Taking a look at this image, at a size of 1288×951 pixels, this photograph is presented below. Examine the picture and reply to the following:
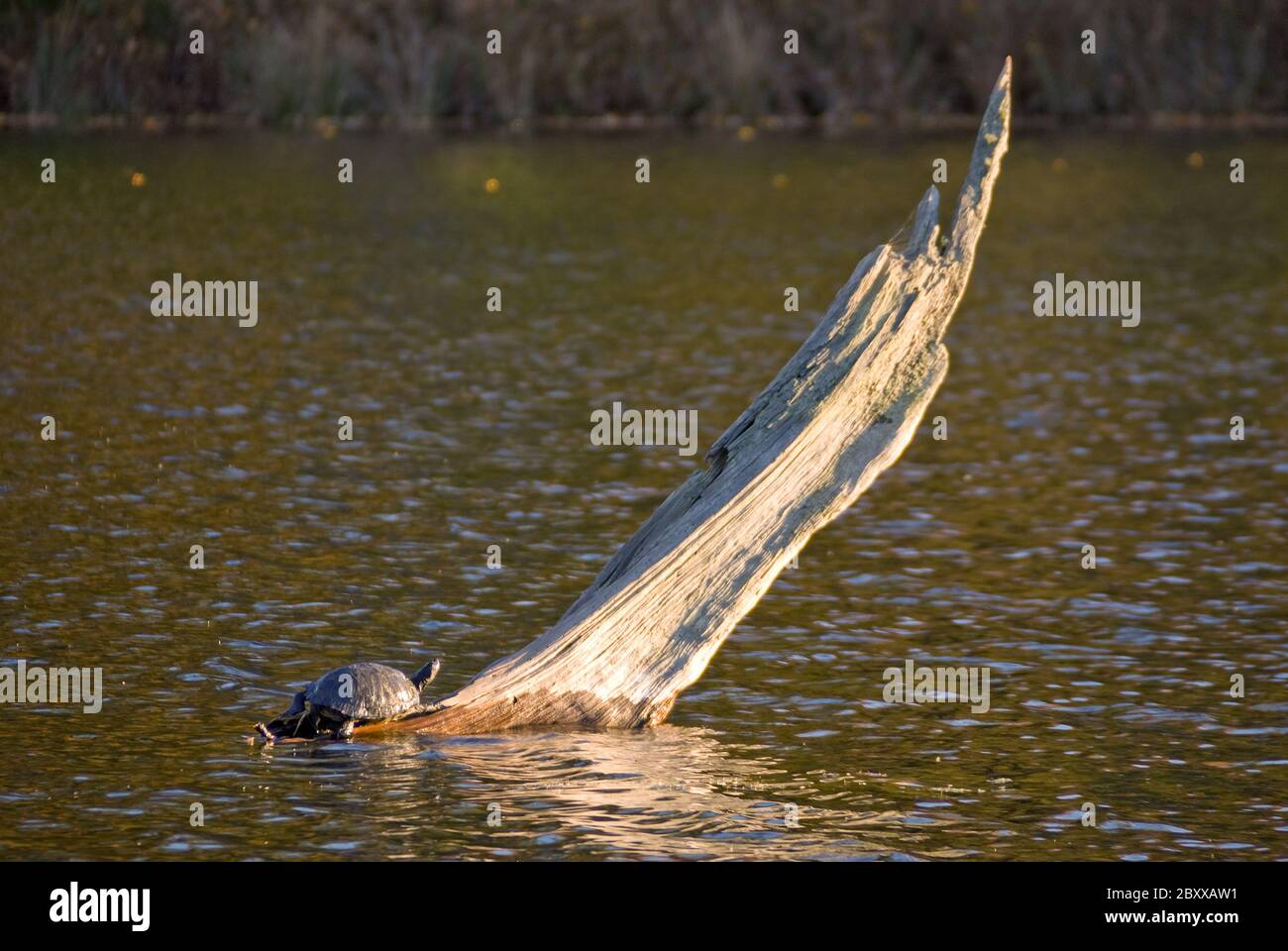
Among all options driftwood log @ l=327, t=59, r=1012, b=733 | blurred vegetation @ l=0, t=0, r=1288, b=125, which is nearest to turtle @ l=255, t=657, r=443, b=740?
driftwood log @ l=327, t=59, r=1012, b=733

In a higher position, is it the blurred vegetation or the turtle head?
the blurred vegetation

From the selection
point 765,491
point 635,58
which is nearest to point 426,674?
point 765,491

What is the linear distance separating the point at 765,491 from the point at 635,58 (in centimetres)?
3517

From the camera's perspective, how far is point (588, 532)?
1552 cm

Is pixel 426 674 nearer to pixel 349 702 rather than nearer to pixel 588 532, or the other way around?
pixel 349 702

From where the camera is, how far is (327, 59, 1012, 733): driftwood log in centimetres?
1116

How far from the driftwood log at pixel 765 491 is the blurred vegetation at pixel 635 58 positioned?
31.1 meters

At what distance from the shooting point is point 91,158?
1385 inches

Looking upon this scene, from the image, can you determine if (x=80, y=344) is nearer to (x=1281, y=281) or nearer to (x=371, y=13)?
(x=1281, y=281)

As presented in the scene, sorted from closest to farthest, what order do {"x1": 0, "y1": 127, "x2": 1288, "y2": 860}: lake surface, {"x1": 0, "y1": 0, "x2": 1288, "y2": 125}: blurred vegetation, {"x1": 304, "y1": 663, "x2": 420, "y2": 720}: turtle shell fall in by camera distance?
{"x1": 0, "y1": 127, "x2": 1288, "y2": 860}: lake surface → {"x1": 304, "y1": 663, "x2": 420, "y2": 720}: turtle shell → {"x1": 0, "y1": 0, "x2": 1288, "y2": 125}: blurred vegetation

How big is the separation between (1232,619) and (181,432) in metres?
8.42

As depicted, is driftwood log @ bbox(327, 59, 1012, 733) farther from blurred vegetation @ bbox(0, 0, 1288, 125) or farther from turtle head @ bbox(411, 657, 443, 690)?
blurred vegetation @ bbox(0, 0, 1288, 125)

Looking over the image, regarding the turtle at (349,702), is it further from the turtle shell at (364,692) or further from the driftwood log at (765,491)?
the driftwood log at (765,491)

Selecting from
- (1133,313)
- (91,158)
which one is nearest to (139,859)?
(1133,313)
